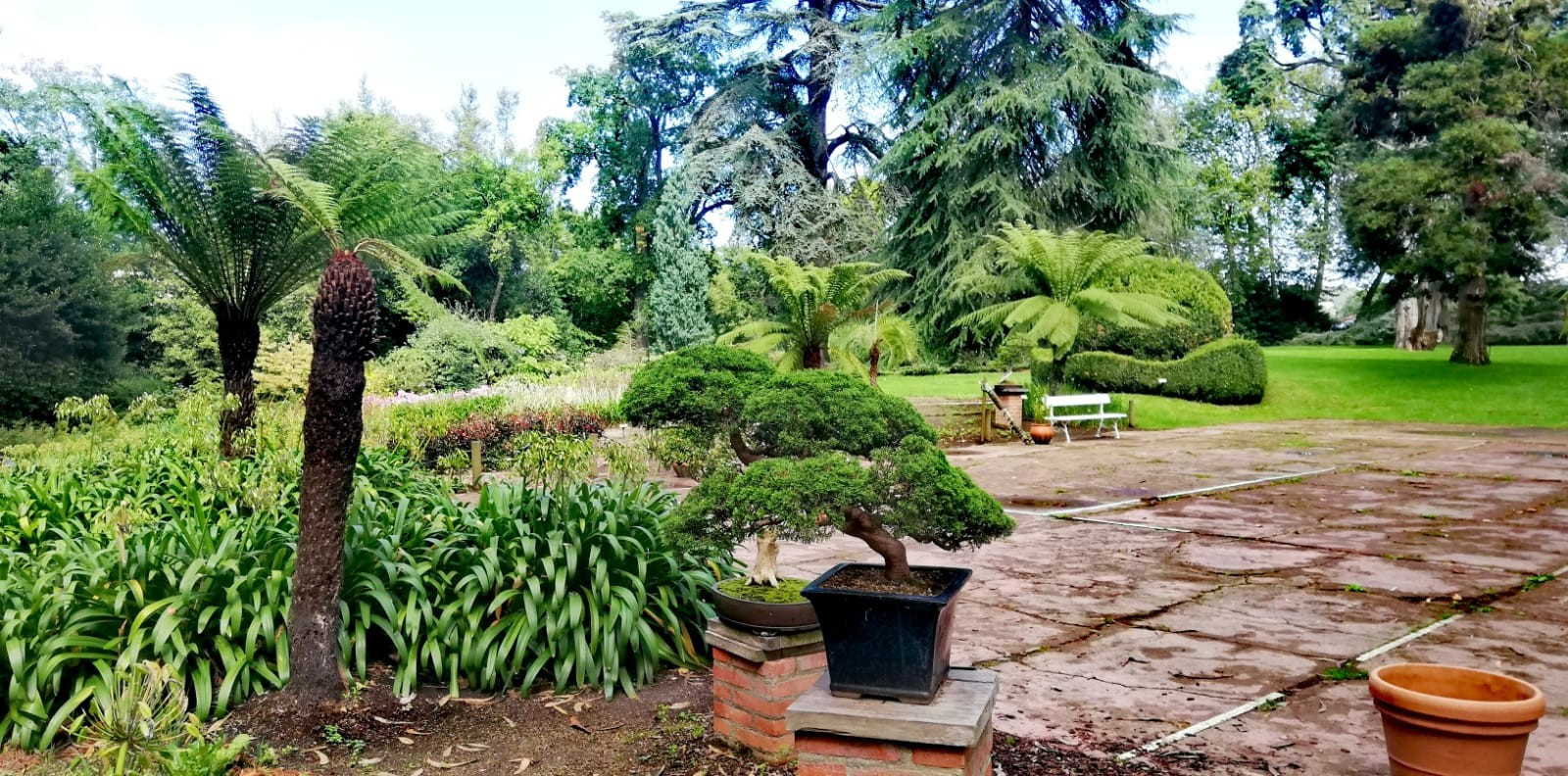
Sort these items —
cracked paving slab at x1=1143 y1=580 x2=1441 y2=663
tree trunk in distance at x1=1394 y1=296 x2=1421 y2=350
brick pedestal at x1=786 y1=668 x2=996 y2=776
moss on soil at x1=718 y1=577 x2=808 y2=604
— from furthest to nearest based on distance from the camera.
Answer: tree trunk in distance at x1=1394 y1=296 x2=1421 y2=350, cracked paving slab at x1=1143 y1=580 x2=1441 y2=663, moss on soil at x1=718 y1=577 x2=808 y2=604, brick pedestal at x1=786 y1=668 x2=996 y2=776

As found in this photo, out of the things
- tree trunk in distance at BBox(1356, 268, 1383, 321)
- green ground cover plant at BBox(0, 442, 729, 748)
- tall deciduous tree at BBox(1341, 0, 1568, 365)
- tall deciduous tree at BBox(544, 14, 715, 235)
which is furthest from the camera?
tall deciduous tree at BBox(544, 14, 715, 235)

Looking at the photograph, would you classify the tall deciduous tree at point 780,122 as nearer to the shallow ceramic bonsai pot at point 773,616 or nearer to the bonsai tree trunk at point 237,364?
the bonsai tree trunk at point 237,364

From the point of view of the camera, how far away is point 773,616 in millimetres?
2576

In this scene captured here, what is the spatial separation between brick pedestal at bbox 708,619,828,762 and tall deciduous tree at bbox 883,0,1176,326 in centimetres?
1501

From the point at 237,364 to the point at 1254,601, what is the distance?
5.79 meters

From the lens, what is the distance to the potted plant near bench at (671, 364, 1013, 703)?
2094mm

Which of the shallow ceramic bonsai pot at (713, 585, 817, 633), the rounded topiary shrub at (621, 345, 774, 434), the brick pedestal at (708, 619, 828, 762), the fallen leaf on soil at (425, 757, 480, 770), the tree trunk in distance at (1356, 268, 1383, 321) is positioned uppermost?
the tree trunk in distance at (1356, 268, 1383, 321)

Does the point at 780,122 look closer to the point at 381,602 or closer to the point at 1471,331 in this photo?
the point at 1471,331

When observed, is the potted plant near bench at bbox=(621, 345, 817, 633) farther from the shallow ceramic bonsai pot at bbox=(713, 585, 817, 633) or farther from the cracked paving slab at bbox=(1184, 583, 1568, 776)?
the cracked paving slab at bbox=(1184, 583, 1568, 776)

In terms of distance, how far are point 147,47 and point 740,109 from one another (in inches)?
A: 479

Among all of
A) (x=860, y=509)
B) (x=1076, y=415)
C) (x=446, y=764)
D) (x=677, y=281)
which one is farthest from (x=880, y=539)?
(x=677, y=281)

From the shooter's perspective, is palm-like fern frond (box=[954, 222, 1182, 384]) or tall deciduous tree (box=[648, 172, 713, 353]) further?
tall deciduous tree (box=[648, 172, 713, 353])

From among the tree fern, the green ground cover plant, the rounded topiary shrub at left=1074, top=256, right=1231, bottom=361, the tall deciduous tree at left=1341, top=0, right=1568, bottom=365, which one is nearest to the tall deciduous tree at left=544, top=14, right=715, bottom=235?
the rounded topiary shrub at left=1074, top=256, right=1231, bottom=361

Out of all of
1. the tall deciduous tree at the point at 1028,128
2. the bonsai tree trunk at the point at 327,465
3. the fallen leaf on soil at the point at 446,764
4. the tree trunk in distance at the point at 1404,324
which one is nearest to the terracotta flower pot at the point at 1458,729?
the fallen leaf on soil at the point at 446,764
